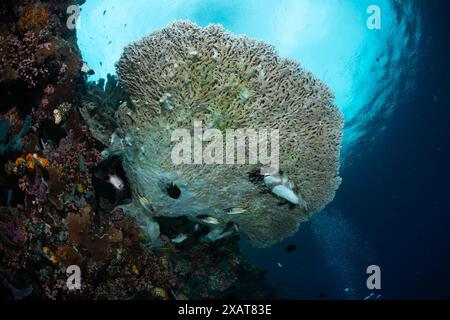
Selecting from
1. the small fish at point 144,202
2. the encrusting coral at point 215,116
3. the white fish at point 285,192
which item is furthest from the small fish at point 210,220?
the white fish at point 285,192

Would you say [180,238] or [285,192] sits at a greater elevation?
[285,192]

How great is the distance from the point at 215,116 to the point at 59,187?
8.26 feet

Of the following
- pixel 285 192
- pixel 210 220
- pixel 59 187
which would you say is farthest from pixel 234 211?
pixel 59 187

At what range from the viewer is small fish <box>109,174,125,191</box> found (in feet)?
17.0

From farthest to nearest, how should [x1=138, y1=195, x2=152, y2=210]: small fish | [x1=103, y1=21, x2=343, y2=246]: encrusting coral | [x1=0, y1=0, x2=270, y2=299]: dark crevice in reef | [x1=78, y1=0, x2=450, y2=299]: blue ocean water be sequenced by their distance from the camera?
[x1=78, y1=0, x2=450, y2=299]: blue ocean water
[x1=138, y1=195, x2=152, y2=210]: small fish
[x1=0, y1=0, x2=270, y2=299]: dark crevice in reef
[x1=103, y1=21, x2=343, y2=246]: encrusting coral

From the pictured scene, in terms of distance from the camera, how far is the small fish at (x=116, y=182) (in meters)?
5.19

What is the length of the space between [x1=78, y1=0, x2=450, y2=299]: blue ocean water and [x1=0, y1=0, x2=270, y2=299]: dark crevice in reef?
654 cm

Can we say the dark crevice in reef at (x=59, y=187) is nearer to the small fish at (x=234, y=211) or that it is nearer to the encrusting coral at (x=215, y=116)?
the encrusting coral at (x=215, y=116)

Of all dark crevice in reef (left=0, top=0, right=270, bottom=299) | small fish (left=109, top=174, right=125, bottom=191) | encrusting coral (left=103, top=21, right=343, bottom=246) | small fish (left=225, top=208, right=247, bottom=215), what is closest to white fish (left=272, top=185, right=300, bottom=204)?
encrusting coral (left=103, top=21, right=343, bottom=246)

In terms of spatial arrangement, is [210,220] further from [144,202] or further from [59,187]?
[59,187]

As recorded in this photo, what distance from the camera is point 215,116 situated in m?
4.29

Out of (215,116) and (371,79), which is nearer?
(215,116)

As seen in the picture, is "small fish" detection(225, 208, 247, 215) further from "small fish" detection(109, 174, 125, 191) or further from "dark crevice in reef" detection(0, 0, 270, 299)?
"small fish" detection(109, 174, 125, 191)

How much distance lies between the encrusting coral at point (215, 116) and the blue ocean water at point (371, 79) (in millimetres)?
6066
